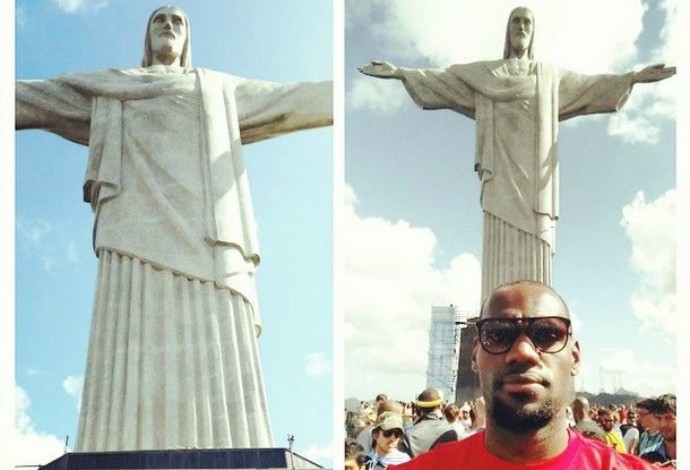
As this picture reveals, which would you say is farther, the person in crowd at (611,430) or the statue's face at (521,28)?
the statue's face at (521,28)

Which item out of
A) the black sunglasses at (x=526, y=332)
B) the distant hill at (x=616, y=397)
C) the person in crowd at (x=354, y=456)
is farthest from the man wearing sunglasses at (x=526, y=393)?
the distant hill at (x=616, y=397)

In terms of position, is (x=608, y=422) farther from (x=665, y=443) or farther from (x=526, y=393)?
(x=526, y=393)

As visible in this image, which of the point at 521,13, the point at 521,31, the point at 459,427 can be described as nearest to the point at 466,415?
the point at 459,427

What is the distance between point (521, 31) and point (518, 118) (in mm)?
665

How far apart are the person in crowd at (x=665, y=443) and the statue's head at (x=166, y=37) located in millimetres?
4347

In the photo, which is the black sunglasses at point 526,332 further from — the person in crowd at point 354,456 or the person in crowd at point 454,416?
the person in crowd at point 354,456

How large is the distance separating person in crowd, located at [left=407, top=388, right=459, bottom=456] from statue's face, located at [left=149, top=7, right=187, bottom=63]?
322 cm

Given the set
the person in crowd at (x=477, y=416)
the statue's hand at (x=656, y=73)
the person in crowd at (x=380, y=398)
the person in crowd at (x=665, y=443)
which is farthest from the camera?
the statue's hand at (x=656, y=73)

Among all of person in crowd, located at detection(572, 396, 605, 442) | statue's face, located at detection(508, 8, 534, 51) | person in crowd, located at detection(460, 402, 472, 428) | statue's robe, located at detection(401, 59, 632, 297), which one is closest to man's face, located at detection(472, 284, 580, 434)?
person in crowd, located at detection(572, 396, 605, 442)

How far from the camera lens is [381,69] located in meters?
8.37

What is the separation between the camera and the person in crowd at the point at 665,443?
677 centimetres
